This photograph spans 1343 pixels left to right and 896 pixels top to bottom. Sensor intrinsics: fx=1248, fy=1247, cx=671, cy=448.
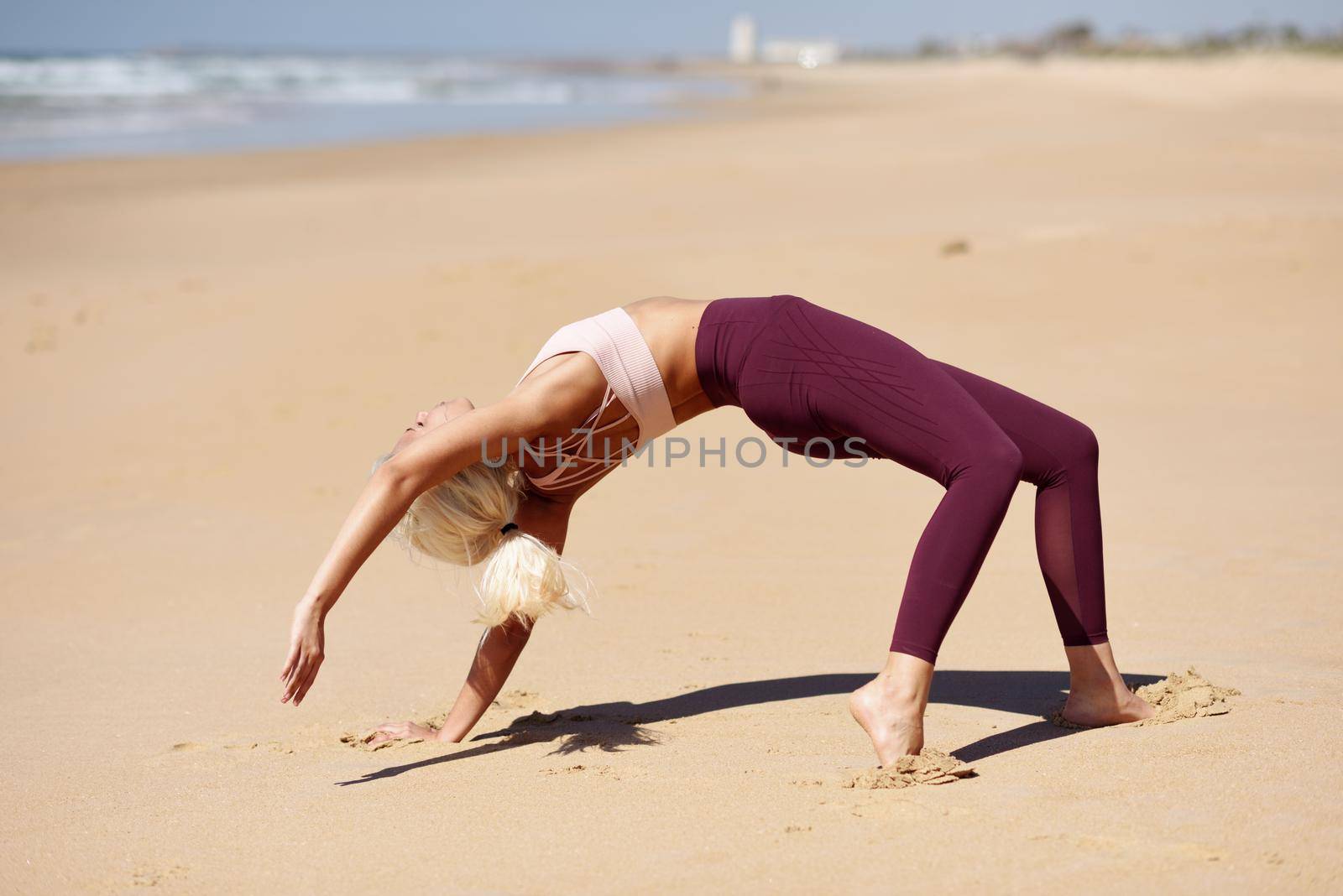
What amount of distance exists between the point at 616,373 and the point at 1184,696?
65.1 inches

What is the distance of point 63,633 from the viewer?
171 inches

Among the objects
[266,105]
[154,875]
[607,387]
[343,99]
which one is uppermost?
[343,99]

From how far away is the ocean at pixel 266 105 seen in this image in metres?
24.4

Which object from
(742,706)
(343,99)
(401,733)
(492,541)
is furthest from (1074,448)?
(343,99)

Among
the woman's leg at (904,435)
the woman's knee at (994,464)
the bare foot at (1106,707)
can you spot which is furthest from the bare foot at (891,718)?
the bare foot at (1106,707)

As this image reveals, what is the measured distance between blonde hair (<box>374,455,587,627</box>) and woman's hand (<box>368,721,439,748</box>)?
0.43m

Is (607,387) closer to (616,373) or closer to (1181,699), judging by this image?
(616,373)

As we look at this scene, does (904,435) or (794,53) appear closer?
(904,435)

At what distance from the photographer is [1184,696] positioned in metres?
3.16

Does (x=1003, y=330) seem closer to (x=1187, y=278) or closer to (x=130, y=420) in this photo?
(x=1187, y=278)

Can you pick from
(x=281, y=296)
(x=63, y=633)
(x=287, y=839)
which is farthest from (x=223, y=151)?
(x=287, y=839)

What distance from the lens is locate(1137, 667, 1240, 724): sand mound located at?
3.07 metres

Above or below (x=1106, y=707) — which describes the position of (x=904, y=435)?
above

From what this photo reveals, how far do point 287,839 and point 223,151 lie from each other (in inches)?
831
